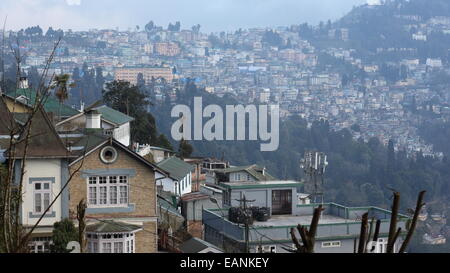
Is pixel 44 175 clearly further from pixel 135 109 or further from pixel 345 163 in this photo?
pixel 345 163

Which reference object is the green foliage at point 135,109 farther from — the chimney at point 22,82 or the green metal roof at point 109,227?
the green metal roof at point 109,227

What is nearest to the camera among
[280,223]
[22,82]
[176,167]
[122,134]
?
[22,82]

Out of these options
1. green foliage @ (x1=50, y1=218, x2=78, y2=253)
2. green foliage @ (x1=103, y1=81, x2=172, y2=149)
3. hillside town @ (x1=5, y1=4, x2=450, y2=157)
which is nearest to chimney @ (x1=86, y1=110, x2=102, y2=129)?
green foliage @ (x1=50, y1=218, x2=78, y2=253)

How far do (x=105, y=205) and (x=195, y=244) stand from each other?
0.89m

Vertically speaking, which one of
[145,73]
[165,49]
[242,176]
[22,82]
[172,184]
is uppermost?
[22,82]

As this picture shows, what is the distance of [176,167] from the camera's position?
17.0 m

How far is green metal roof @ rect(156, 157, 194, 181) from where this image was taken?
52.8 ft

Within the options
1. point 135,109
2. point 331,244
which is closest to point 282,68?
point 135,109

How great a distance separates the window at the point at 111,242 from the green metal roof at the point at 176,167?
6.69 meters

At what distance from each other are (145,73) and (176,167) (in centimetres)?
8200

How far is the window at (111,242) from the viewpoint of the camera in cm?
881

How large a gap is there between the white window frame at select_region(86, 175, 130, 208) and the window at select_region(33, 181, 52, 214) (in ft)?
1.21
